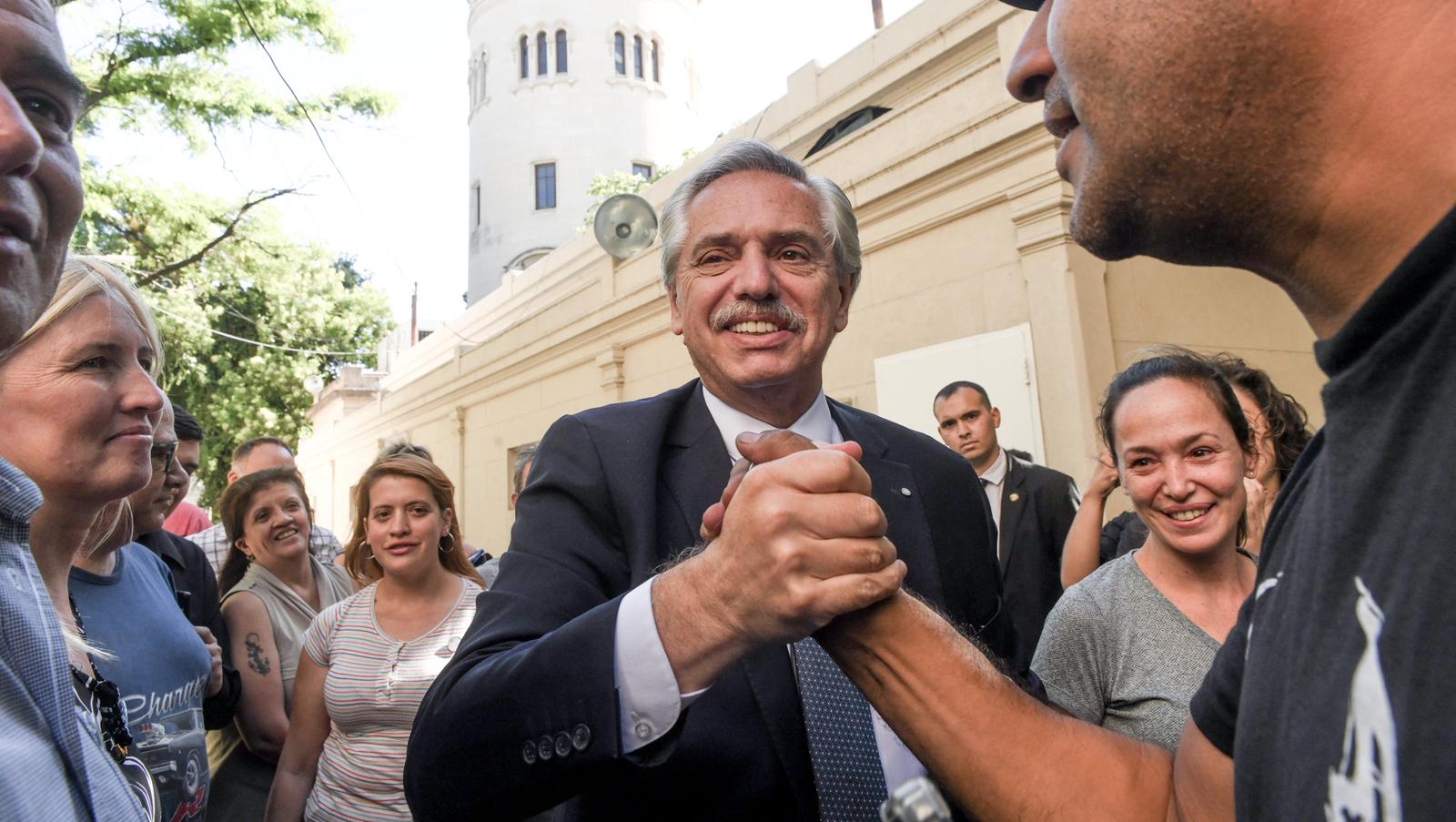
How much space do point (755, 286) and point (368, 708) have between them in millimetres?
2206

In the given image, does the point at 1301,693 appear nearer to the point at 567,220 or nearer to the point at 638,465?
the point at 638,465

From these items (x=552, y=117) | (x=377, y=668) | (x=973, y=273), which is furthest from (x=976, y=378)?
(x=552, y=117)

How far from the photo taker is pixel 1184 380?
2451 millimetres

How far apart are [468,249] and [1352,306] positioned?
3737 cm

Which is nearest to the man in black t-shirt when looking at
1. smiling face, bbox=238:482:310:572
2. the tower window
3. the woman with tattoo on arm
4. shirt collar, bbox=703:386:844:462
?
shirt collar, bbox=703:386:844:462

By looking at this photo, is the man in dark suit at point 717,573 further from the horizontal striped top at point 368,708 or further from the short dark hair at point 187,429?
the short dark hair at point 187,429

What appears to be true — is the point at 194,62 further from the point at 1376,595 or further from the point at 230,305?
the point at 1376,595

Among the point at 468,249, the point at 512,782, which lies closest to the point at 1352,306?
the point at 512,782

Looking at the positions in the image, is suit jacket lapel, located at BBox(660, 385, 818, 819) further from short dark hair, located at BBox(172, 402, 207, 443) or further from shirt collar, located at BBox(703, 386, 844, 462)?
short dark hair, located at BBox(172, 402, 207, 443)

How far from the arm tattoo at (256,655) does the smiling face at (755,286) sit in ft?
8.50

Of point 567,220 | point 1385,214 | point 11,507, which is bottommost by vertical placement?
point 11,507

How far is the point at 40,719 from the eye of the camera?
3.54 feet

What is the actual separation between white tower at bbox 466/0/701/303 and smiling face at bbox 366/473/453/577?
30.2 meters

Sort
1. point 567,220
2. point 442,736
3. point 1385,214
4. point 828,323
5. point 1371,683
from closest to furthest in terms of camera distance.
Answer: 1. point 1371,683
2. point 1385,214
3. point 442,736
4. point 828,323
5. point 567,220
